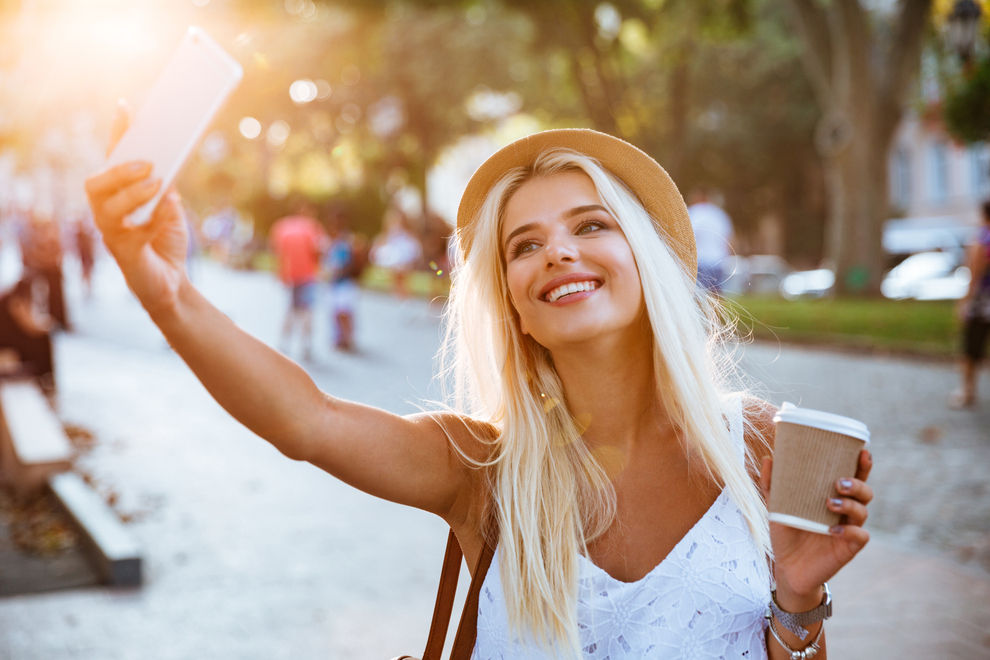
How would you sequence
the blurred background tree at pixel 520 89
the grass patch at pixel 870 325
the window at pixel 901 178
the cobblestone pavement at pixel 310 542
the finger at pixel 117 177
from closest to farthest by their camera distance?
the finger at pixel 117 177, the cobblestone pavement at pixel 310 542, the blurred background tree at pixel 520 89, the grass patch at pixel 870 325, the window at pixel 901 178

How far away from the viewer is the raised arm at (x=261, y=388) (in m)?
1.69

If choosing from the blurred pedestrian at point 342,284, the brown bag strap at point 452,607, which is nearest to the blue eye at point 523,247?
the brown bag strap at point 452,607

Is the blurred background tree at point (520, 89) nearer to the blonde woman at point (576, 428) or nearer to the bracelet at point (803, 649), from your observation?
the blonde woman at point (576, 428)

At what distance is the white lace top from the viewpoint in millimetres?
2105

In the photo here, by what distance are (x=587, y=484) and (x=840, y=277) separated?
2094 cm

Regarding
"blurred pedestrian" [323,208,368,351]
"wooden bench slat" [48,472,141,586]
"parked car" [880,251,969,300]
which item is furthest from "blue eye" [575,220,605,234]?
"parked car" [880,251,969,300]

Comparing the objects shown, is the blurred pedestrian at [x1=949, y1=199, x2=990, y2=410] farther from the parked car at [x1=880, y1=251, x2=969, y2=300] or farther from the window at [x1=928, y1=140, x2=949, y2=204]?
the window at [x1=928, y1=140, x2=949, y2=204]

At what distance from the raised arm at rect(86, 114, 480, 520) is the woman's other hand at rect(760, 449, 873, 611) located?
695 millimetres

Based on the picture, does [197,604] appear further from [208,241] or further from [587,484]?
[208,241]

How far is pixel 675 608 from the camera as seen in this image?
2.11m

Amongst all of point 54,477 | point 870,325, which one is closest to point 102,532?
point 54,477

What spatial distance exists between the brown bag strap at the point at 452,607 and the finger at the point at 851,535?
0.75 metres

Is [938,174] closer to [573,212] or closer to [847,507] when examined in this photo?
[573,212]

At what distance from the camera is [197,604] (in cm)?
544
